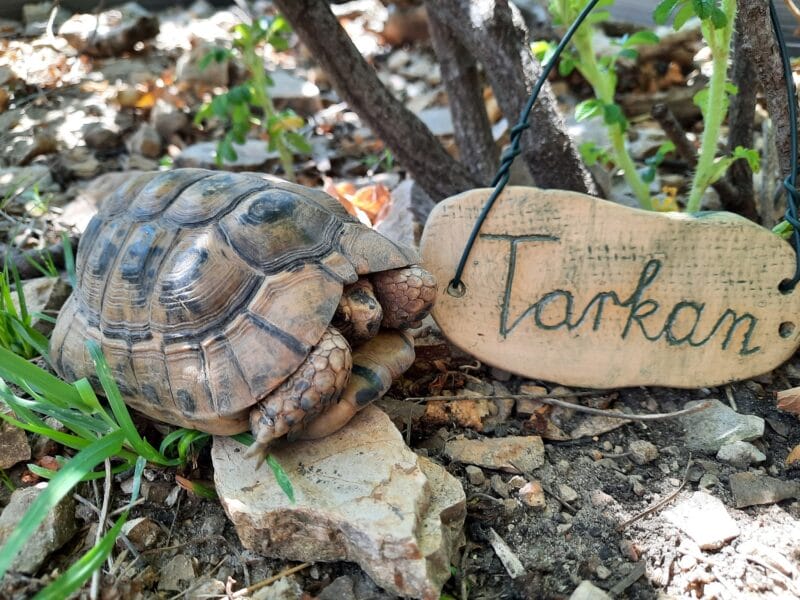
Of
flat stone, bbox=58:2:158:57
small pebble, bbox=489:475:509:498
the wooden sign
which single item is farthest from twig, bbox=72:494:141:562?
flat stone, bbox=58:2:158:57

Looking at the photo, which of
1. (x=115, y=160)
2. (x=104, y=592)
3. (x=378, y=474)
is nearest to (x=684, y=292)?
(x=378, y=474)

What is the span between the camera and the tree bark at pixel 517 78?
2.12 metres

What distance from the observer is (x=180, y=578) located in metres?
1.48

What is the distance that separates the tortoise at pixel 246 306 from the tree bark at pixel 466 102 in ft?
3.54

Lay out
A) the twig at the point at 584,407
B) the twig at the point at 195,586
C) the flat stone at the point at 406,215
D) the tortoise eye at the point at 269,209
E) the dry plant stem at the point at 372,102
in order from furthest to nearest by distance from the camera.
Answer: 1. the flat stone at the point at 406,215
2. the dry plant stem at the point at 372,102
3. the twig at the point at 584,407
4. the tortoise eye at the point at 269,209
5. the twig at the point at 195,586

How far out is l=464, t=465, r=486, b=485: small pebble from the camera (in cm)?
164

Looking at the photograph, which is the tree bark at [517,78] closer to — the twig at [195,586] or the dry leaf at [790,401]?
the dry leaf at [790,401]

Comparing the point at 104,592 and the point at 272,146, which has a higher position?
the point at 272,146

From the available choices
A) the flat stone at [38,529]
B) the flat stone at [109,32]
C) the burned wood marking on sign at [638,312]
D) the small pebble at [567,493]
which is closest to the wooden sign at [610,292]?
the burned wood marking on sign at [638,312]

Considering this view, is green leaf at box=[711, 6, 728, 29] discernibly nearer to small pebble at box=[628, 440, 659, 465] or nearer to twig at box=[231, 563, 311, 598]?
small pebble at box=[628, 440, 659, 465]

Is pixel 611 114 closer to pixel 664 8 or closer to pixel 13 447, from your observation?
pixel 664 8

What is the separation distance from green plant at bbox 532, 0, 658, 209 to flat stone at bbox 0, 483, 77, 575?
1.77 m

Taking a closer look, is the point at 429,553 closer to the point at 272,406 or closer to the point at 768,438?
the point at 272,406

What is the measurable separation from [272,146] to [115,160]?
1.24 m
